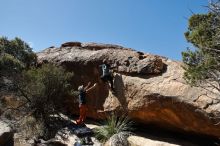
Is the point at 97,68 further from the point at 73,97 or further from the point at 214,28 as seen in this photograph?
the point at 214,28

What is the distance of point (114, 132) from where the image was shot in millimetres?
16703

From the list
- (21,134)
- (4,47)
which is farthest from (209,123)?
(4,47)

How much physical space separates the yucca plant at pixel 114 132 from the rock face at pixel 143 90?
75cm

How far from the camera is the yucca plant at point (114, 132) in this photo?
15.9m

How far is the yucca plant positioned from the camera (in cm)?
1594

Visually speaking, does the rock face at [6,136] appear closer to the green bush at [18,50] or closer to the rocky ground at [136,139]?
the rocky ground at [136,139]

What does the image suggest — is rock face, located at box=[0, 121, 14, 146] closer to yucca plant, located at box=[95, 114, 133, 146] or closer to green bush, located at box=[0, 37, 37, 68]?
yucca plant, located at box=[95, 114, 133, 146]

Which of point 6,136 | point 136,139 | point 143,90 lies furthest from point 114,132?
point 6,136

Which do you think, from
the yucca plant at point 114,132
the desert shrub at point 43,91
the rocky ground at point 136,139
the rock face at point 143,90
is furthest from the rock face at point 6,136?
the rock face at point 143,90

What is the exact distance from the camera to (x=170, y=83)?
55.4ft

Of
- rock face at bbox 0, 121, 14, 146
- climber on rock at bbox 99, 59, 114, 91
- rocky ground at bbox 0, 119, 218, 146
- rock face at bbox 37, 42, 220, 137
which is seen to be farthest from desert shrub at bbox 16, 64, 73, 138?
rock face at bbox 0, 121, 14, 146

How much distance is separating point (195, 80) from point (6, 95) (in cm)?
1040

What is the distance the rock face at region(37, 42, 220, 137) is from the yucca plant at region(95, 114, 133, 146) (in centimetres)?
75

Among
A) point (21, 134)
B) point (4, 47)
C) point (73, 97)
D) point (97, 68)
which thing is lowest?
point (21, 134)
